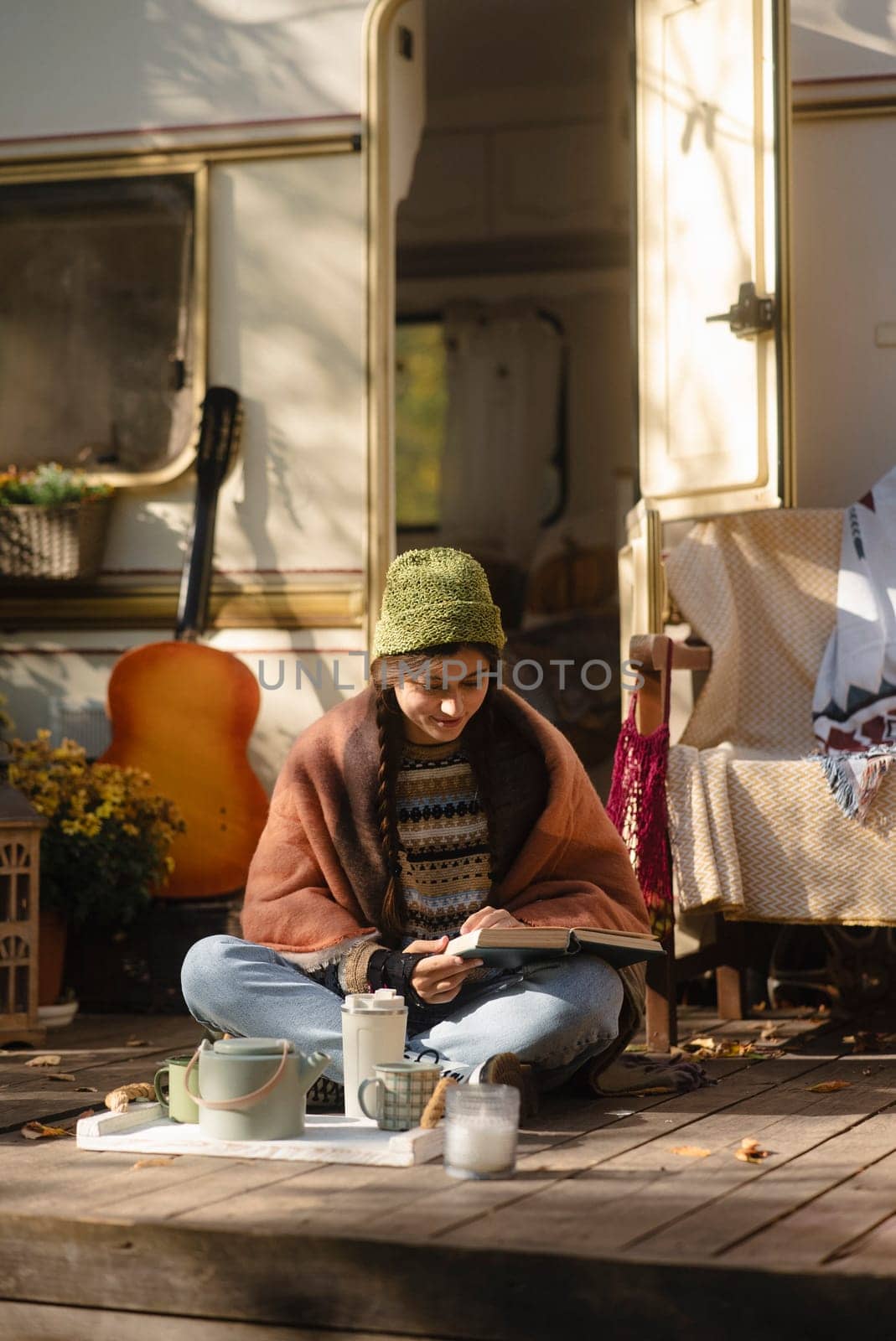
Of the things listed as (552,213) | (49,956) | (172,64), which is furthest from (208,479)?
(552,213)

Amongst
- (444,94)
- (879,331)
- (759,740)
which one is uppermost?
(444,94)

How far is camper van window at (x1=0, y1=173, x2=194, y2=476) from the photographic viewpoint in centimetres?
527

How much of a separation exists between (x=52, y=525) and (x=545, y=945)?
2.90 meters

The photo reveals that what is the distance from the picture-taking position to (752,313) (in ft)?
14.1

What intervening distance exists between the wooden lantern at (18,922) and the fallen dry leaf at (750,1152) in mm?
1940

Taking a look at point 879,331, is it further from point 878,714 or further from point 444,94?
point 444,94

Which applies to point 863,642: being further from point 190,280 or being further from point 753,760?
point 190,280

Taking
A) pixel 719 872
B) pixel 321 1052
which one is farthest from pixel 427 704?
pixel 719 872

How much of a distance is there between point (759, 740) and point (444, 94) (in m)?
4.11

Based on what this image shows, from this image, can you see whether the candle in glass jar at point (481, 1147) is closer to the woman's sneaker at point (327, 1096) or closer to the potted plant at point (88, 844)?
the woman's sneaker at point (327, 1096)

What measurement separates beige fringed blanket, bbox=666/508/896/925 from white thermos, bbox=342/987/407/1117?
1068 mm

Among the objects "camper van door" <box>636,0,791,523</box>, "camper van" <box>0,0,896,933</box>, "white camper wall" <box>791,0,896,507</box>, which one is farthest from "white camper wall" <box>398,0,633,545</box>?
"camper van door" <box>636,0,791,523</box>

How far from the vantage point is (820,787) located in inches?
144

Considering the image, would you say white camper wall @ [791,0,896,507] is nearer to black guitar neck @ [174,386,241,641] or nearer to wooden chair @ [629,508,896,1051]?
wooden chair @ [629,508,896,1051]
